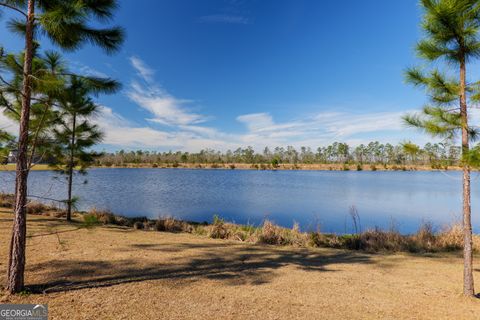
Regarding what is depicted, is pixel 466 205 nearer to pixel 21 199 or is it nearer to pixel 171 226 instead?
pixel 21 199

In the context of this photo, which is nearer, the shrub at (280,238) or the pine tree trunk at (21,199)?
the pine tree trunk at (21,199)

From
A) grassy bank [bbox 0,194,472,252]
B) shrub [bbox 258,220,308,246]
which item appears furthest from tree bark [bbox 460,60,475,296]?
shrub [bbox 258,220,308,246]

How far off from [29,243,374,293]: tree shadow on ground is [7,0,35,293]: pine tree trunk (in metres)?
0.33

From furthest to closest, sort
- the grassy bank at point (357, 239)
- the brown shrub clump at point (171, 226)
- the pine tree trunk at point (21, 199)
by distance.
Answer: the brown shrub clump at point (171, 226) → the grassy bank at point (357, 239) → the pine tree trunk at point (21, 199)

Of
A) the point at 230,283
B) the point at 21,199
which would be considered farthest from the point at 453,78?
the point at 21,199

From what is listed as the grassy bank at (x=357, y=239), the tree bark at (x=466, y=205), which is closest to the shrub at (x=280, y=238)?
the grassy bank at (x=357, y=239)

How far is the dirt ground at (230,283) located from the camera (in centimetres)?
358

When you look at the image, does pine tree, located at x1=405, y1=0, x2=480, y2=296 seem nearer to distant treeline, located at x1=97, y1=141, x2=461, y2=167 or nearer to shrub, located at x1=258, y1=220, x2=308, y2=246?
shrub, located at x1=258, y1=220, x2=308, y2=246

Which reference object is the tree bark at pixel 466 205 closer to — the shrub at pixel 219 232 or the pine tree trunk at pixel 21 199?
the shrub at pixel 219 232

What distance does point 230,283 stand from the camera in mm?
4520

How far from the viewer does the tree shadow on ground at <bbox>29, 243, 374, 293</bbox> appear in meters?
4.44

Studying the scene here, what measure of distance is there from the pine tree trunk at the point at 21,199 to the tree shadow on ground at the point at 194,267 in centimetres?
33

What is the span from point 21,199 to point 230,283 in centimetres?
348

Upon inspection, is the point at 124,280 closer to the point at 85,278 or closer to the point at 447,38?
the point at 85,278
